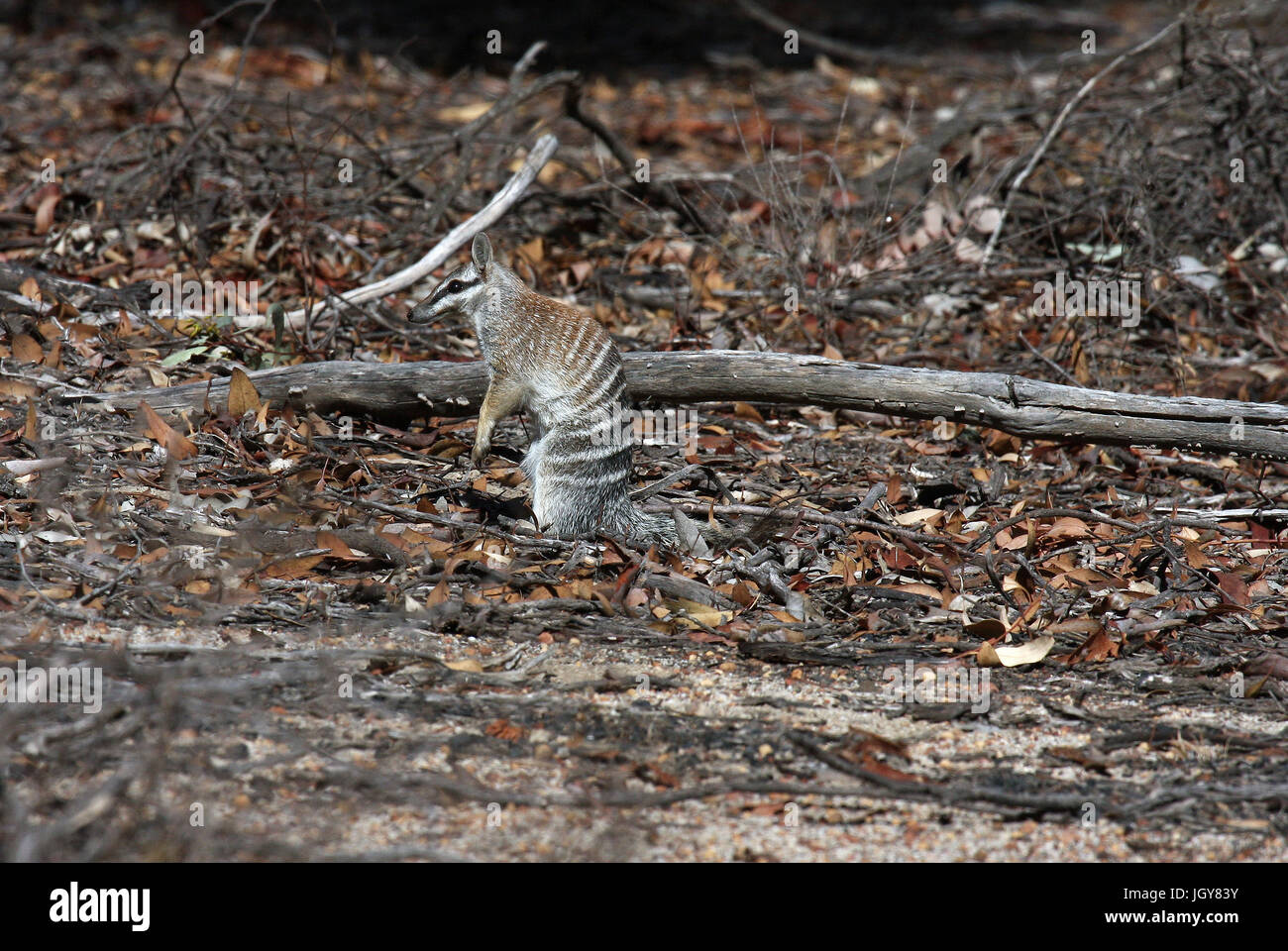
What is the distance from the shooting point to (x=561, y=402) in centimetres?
576

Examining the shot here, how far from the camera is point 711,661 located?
4.70 meters

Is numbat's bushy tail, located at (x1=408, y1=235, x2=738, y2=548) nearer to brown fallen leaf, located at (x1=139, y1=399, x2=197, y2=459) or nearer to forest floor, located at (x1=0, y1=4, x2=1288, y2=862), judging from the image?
forest floor, located at (x1=0, y1=4, x2=1288, y2=862)

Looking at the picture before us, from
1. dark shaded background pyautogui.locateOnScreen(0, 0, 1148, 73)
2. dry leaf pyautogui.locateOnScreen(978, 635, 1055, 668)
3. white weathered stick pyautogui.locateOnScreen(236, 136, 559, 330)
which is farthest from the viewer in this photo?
dark shaded background pyautogui.locateOnScreen(0, 0, 1148, 73)

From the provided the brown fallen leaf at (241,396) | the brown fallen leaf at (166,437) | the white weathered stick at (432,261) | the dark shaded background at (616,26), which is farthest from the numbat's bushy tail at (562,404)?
the dark shaded background at (616,26)

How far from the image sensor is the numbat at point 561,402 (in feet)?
18.6

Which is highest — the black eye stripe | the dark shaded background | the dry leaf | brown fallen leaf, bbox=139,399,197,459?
the dark shaded background

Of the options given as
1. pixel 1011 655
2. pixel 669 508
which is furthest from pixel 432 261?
pixel 1011 655

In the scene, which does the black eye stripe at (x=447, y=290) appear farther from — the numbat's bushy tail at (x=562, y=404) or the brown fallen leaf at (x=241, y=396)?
the brown fallen leaf at (x=241, y=396)

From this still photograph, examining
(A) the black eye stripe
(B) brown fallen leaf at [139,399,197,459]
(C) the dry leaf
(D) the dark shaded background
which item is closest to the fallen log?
(B) brown fallen leaf at [139,399,197,459]

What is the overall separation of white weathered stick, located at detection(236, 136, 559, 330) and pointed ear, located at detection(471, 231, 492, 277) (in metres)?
1.27

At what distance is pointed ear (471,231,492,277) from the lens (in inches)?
237

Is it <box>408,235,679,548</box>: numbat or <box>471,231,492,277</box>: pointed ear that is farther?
<box>471,231,492,277</box>: pointed ear

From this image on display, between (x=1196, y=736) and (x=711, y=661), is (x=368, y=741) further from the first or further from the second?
(x=1196, y=736)

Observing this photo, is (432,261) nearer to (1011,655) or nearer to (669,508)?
(669,508)
